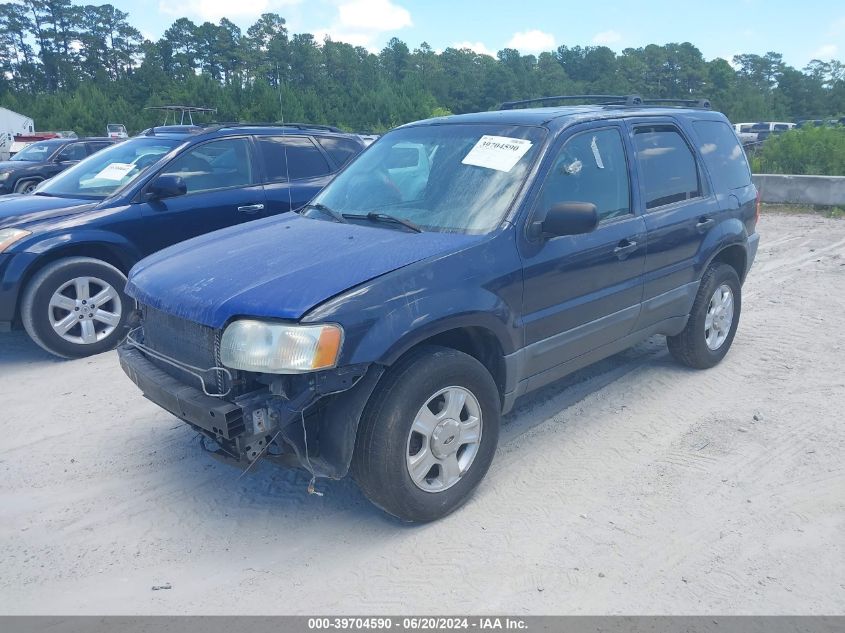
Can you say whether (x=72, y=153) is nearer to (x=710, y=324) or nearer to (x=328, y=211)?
(x=328, y=211)

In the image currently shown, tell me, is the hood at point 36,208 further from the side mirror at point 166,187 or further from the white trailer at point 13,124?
the white trailer at point 13,124

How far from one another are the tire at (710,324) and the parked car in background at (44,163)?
14079mm

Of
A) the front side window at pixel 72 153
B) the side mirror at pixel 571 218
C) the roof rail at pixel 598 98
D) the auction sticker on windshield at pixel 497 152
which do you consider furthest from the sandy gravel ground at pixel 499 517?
the front side window at pixel 72 153

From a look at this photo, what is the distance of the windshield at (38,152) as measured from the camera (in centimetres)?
1741

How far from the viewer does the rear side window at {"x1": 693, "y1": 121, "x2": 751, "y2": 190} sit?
5246mm

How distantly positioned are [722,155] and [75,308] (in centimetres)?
526

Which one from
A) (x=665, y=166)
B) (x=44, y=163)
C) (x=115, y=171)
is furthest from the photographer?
(x=44, y=163)

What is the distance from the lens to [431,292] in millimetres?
3248

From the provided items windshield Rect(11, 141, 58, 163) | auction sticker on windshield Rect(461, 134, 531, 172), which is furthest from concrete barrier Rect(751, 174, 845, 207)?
windshield Rect(11, 141, 58, 163)

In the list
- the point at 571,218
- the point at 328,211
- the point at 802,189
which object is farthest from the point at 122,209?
the point at 802,189

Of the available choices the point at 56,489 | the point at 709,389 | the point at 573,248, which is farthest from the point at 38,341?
the point at 709,389

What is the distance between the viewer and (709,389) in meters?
5.11
